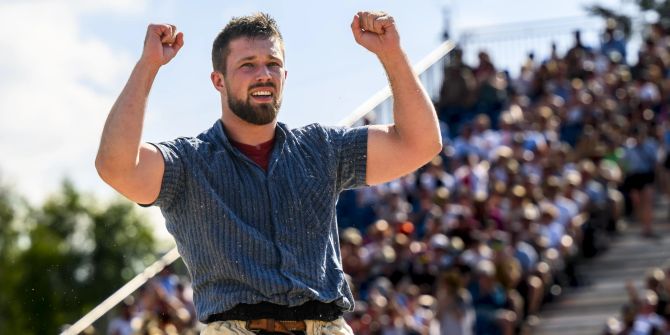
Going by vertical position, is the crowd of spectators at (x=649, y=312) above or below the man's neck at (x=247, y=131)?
below

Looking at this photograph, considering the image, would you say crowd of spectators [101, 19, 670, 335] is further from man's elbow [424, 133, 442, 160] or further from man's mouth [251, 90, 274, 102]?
man's mouth [251, 90, 274, 102]

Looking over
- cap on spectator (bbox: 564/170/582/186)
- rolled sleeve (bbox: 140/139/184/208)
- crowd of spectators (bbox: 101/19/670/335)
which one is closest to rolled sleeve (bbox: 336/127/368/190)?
rolled sleeve (bbox: 140/139/184/208)

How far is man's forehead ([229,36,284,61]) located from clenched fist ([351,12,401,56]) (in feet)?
1.09

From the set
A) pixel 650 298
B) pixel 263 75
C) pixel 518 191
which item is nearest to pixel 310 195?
pixel 263 75

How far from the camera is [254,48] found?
5.53 meters

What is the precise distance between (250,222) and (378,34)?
83 centimetres

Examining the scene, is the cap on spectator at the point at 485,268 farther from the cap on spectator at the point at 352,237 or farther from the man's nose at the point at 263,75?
the man's nose at the point at 263,75

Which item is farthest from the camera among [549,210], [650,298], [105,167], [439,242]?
[549,210]

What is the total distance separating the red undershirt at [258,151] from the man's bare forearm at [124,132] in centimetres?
47

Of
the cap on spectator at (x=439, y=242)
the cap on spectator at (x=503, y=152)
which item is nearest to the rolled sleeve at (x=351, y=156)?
the cap on spectator at (x=439, y=242)

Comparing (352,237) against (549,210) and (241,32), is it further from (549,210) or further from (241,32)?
(241,32)

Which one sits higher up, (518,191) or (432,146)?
(432,146)

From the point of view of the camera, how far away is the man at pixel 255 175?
5.37 metres

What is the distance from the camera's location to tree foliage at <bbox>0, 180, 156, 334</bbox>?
54.3m
